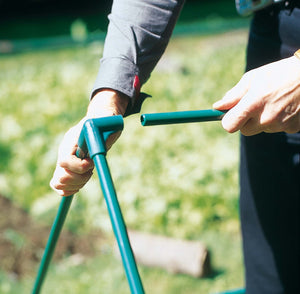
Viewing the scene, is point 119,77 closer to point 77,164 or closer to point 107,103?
point 107,103

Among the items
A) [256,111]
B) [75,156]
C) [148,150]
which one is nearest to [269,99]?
[256,111]

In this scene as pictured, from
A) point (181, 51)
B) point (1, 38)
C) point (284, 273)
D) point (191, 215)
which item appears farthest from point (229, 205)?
point (1, 38)

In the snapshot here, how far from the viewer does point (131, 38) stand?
1240mm

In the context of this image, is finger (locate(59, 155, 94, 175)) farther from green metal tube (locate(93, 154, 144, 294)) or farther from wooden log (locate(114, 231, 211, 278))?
wooden log (locate(114, 231, 211, 278))

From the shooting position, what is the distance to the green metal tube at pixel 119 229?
83 cm

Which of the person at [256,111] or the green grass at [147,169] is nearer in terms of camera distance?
the person at [256,111]

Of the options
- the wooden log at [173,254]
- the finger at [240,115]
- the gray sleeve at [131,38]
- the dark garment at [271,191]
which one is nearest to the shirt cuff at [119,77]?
the gray sleeve at [131,38]

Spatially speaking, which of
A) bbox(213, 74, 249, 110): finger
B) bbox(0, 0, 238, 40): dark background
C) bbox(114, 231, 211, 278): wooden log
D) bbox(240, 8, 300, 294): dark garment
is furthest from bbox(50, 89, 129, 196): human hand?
bbox(0, 0, 238, 40): dark background

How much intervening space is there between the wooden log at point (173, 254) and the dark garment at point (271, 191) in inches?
26.6

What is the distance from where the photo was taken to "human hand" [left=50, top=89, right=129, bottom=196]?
3.65ft

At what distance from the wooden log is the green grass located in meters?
0.05

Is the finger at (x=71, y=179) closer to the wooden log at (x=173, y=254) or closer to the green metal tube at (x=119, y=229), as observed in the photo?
the green metal tube at (x=119, y=229)

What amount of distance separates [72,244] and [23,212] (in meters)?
0.52

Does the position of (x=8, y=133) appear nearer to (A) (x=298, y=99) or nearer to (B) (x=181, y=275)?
(B) (x=181, y=275)
